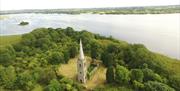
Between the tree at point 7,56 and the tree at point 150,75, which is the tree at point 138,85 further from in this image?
the tree at point 7,56

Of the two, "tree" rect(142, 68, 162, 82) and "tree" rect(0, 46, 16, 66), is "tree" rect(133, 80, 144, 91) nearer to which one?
"tree" rect(142, 68, 162, 82)

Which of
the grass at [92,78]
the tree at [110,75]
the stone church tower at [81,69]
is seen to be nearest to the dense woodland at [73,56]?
the tree at [110,75]

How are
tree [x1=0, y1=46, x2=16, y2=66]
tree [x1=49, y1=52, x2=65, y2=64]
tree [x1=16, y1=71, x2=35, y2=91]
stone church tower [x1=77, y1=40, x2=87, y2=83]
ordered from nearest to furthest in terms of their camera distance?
tree [x1=16, y1=71, x2=35, y2=91], stone church tower [x1=77, y1=40, x2=87, y2=83], tree [x1=0, y1=46, x2=16, y2=66], tree [x1=49, y1=52, x2=65, y2=64]

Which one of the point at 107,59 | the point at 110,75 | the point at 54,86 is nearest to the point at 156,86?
the point at 110,75

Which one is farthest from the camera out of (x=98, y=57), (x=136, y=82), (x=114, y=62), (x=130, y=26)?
(x=130, y=26)

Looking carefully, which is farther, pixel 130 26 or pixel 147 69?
pixel 130 26

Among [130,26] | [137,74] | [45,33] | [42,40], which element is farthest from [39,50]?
[130,26]

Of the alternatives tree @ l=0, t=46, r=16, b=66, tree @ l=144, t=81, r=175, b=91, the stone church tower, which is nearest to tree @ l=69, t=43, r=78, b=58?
tree @ l=0, t=46, r=16, b=66

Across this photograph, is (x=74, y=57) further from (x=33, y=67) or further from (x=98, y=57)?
(x=33, y=67)
